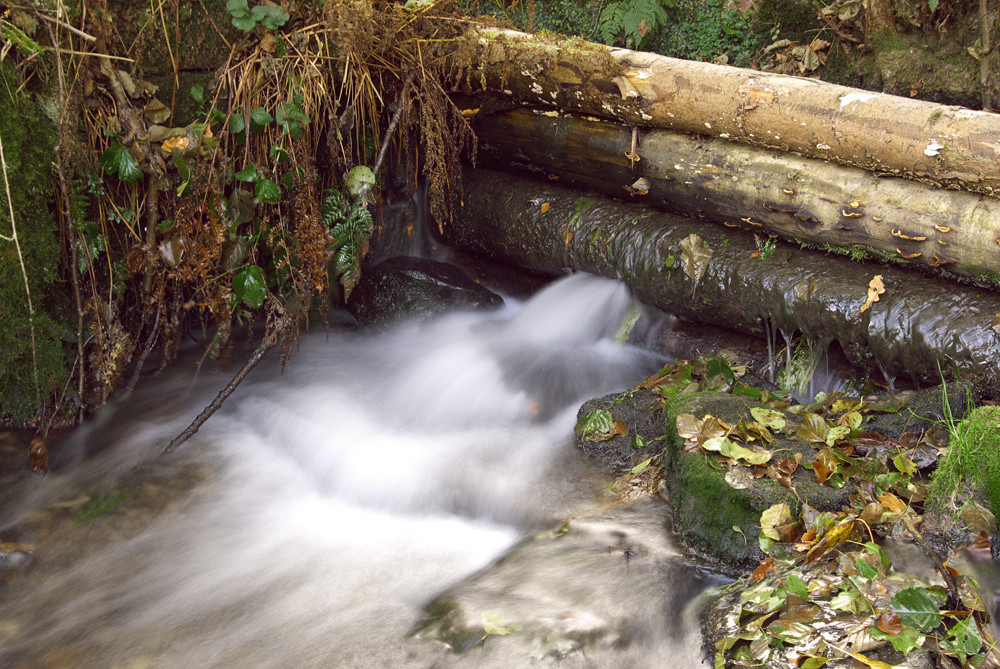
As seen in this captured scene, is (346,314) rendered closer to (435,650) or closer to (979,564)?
(435,650)

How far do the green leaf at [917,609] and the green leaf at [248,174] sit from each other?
3.53 metres

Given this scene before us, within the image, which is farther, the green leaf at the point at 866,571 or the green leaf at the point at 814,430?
the green leaf at the point at 814,430

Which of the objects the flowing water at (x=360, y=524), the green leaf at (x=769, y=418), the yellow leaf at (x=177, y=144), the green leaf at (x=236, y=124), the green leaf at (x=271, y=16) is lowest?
the flowing water at (x=360, y=524)

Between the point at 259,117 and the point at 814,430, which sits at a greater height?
the point at 259,117

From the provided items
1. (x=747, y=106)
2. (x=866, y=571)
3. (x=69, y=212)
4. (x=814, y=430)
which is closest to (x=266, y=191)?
(x=69, y=212)

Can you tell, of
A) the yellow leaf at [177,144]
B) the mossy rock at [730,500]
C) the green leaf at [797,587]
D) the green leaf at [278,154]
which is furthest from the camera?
the green leaf at [278,154]

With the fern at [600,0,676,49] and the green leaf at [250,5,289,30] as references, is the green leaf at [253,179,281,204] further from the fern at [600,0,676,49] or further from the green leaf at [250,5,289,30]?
the fern at [600,0,676,49]

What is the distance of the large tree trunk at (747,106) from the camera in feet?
12.0

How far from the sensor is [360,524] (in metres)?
3.75

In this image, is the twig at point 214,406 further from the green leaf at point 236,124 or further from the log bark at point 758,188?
the log bark at point 758,188

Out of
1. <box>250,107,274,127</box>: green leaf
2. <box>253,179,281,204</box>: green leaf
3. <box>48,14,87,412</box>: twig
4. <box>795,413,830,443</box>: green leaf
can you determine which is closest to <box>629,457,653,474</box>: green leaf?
<box>795,413,830,443</box>: green leaf

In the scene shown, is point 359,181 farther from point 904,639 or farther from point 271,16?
point 904,639

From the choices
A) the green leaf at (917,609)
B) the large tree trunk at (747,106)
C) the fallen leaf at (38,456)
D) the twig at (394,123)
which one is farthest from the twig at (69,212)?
the green leaf at (917,609)

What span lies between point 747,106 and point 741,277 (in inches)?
38.3
